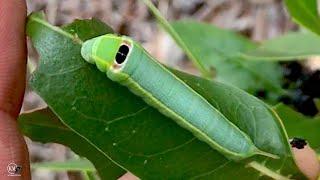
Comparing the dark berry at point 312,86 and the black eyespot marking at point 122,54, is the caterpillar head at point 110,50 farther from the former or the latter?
the dark berry at point 312,86

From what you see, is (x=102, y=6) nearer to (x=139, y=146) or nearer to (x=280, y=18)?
(x=280, y=18)

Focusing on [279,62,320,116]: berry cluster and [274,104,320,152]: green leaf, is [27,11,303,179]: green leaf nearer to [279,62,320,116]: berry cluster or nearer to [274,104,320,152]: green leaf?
[274,104,320,152]: green leaf

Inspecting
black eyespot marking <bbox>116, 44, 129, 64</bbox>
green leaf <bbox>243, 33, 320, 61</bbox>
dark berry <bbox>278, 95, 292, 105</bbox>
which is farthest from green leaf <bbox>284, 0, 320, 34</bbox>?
black eyespot marking <bbox>116, 44, 129, 64</bbox>

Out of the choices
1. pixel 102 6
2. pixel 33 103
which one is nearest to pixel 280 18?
pixel 102 6

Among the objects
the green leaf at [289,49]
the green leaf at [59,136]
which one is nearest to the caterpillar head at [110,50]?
the green leaf at [59,136]

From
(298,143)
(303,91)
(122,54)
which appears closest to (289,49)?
(303,91)
